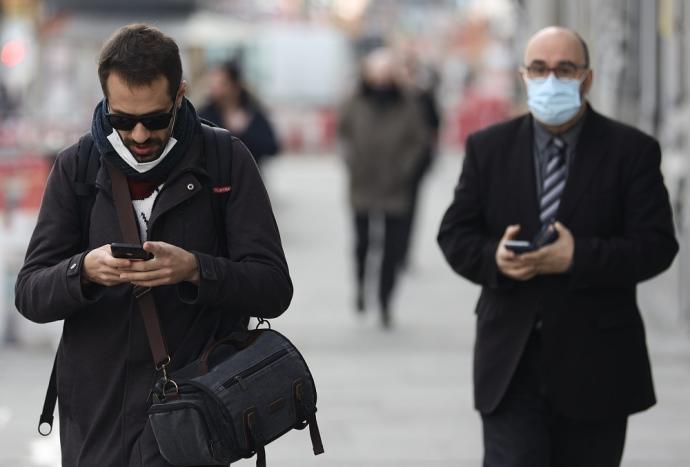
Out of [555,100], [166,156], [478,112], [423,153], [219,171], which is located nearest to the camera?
[166,156]

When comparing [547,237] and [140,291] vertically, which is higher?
[140,291]

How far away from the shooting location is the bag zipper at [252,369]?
144 inches

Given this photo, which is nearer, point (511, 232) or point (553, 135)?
point (511, 232)

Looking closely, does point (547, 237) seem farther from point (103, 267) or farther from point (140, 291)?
point (103, 267)

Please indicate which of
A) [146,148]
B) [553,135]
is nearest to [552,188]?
[553,135]

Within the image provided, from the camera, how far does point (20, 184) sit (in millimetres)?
10461

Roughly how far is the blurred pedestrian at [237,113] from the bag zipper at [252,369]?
27.7 feet

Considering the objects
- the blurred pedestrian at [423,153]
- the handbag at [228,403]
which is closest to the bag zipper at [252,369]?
the handbag at [228,403]

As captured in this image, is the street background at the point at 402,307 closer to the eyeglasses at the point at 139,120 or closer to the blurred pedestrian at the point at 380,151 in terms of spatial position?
the blurred pedestrian at the point at 380,151

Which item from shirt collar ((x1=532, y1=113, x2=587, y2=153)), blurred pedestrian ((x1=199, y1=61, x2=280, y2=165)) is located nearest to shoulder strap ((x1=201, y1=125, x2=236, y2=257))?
shirt collar ((x1=532, y1=113, x2=587, y2=153))

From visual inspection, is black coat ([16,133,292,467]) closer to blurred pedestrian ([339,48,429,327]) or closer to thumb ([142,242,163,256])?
thumb ([142,242,163,256])

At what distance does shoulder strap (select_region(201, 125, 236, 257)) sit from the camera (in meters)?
3.85

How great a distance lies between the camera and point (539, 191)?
4.75 m

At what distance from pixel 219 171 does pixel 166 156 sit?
0.17 metres
